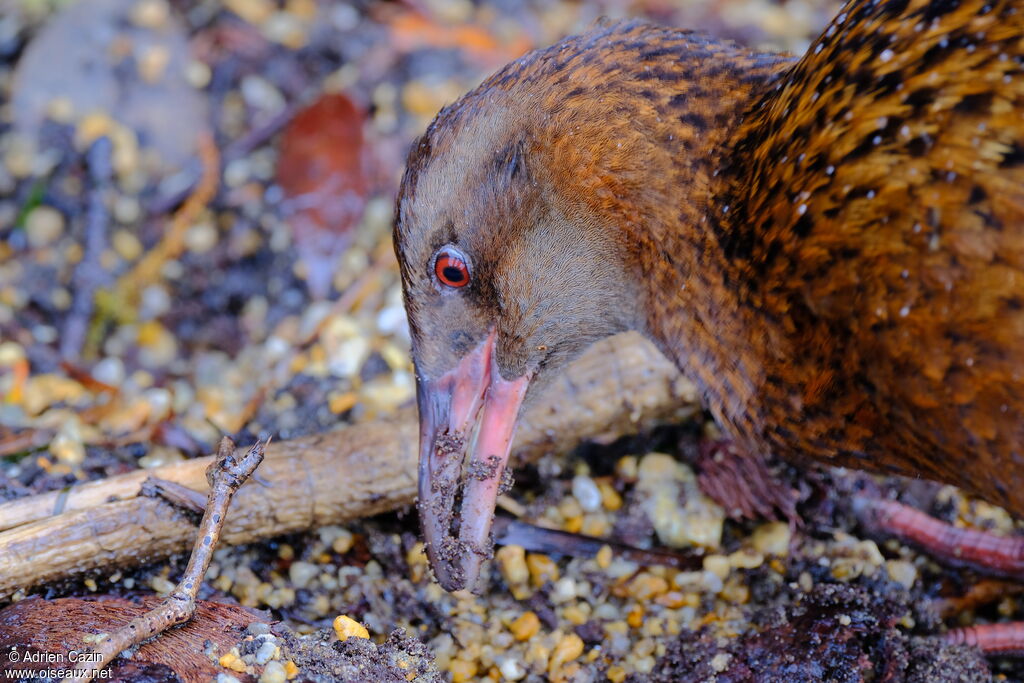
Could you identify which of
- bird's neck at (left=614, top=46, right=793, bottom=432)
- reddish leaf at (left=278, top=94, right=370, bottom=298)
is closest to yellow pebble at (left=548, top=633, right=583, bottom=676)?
bird's neck at (left=614, top=46, right=793, bottom=432)

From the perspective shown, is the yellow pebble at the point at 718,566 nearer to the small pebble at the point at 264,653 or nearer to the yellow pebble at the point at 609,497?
the yellow pebble at the point at 609,497

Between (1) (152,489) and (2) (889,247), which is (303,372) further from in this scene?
(2) (889,247)

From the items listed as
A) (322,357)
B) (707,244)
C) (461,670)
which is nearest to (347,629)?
(461,670)

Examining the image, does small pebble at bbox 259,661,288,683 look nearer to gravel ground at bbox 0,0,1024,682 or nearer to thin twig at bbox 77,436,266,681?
gravel ground at bbox 0,0,1024,682

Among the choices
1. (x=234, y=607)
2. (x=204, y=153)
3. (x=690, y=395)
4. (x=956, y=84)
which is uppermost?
(x=956, y=84)

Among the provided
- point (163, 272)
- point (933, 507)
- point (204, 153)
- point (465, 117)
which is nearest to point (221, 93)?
point (204, 153)

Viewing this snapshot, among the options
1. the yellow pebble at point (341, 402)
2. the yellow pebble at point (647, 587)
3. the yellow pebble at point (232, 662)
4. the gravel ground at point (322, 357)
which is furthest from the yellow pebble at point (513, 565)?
the yellow pebble at point (232, 662)

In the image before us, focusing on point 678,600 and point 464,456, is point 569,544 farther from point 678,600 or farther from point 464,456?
point 464,456
